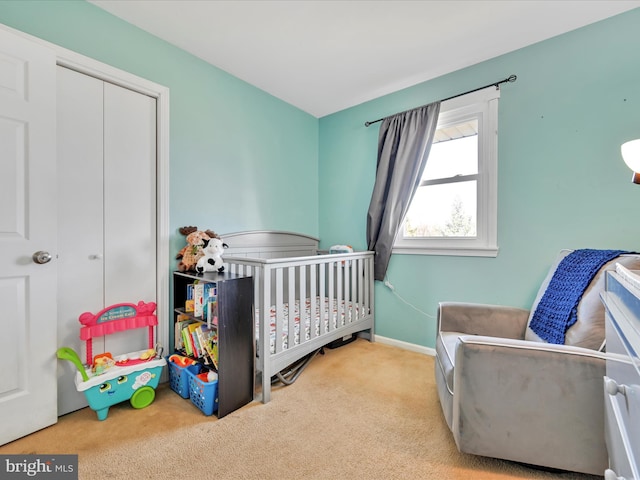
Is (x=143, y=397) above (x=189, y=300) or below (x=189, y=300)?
below

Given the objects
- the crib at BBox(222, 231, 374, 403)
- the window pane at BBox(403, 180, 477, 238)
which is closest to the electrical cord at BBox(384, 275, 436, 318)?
the crib at BBox(222, 231, 374, 403)

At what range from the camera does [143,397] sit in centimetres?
164

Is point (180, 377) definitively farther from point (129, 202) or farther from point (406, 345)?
point (406, 345)

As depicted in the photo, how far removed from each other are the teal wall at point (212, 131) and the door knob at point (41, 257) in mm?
655

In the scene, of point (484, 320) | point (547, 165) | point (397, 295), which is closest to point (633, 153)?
point (547, 165)

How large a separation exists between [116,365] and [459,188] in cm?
264

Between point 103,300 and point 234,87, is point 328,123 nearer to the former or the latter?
point 234,87

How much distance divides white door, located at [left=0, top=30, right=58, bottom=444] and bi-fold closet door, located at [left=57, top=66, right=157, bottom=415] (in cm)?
11

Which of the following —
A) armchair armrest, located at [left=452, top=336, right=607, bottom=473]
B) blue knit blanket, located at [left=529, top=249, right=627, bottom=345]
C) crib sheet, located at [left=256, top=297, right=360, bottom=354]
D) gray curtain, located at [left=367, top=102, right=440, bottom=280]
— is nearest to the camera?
armchair armrest, located at [left=452, top=336, right=607, bottom=473]

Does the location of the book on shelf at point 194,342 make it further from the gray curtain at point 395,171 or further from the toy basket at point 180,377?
the gray curtain at point 395,171

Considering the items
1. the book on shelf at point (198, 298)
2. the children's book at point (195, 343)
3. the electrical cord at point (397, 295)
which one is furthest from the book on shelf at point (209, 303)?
the electrical cord at point (397, 295)

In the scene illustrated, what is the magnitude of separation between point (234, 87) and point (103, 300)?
1.87 m

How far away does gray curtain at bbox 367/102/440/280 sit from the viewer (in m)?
2.38

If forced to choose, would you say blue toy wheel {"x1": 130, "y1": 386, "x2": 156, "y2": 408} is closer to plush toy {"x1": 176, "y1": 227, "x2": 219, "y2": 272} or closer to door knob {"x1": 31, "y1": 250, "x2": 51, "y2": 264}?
plush toy {"x1": 176, "y1": 227, "x2": 219, "y2": 272}
